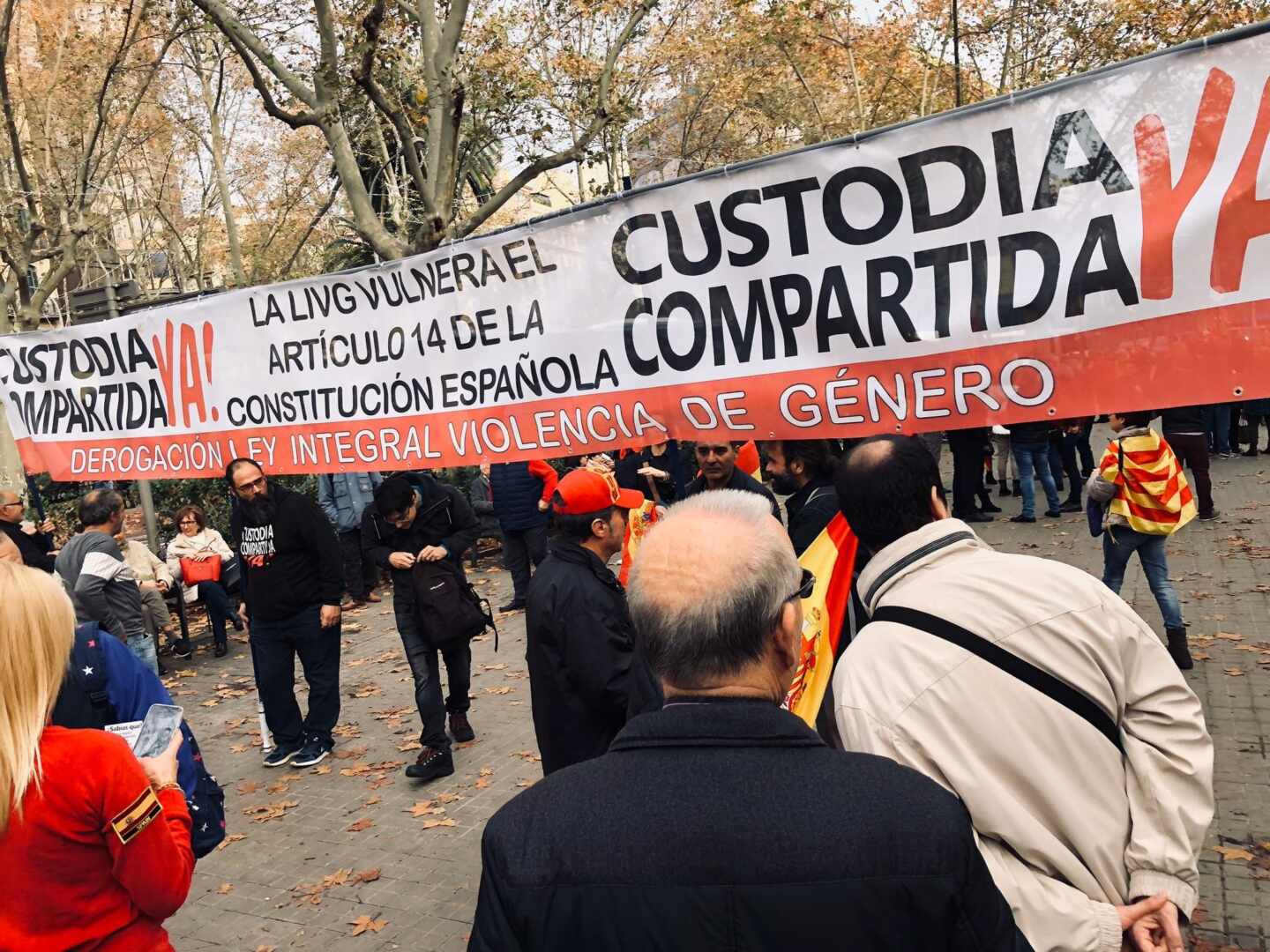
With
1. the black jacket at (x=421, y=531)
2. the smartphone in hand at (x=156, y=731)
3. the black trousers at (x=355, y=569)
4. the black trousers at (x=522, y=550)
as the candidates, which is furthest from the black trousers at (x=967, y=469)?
the smartphone in hand at (x=156, y=731)

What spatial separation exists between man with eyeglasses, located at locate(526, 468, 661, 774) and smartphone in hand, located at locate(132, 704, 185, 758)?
1326 mm

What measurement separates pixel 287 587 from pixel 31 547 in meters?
2.96

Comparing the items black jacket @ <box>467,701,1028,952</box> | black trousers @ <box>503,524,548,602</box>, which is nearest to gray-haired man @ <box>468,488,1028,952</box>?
black jacket @ <box>467,701,1028,952</box>

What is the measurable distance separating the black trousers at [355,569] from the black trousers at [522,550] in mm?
2324

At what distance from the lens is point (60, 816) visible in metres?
2.22

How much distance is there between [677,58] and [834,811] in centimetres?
2638

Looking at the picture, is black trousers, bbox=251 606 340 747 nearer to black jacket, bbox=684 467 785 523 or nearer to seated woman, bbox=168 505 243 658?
black jacket, bbox=684 467 785 523

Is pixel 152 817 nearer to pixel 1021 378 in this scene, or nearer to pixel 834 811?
pixel 834 811

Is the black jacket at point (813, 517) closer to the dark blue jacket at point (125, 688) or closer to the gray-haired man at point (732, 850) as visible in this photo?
the dark blue jacket at point (125, 688)

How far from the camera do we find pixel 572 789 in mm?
1487

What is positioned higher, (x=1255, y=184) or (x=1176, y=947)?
(x=1255, y=184)

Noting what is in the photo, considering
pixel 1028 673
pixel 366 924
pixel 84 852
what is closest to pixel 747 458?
pixel 366 924

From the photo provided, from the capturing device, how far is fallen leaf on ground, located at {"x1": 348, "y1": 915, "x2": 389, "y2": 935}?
471 centimetres

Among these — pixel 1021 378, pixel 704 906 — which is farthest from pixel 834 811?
pixel 1021 378
